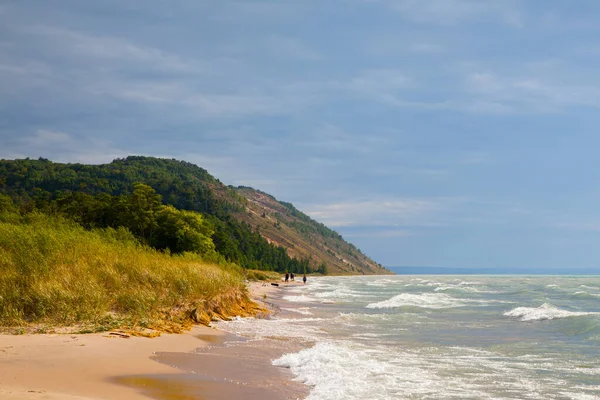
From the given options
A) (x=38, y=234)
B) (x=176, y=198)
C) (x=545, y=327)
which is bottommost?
(x=545, y=327)

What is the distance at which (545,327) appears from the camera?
26.9 metres

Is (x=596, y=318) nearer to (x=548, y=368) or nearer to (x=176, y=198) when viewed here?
(x=548, y=368)

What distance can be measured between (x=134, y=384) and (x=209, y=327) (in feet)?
34.5

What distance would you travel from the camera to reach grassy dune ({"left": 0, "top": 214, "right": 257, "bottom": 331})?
16703mm

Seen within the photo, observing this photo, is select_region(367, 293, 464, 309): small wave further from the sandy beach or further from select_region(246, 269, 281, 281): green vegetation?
Answer: select_region(246, 269, 281, 281): green vegetation

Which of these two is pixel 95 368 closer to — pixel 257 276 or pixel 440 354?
pixel 440 354

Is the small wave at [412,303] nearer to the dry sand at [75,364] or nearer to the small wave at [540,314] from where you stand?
the small wave at [540,314]

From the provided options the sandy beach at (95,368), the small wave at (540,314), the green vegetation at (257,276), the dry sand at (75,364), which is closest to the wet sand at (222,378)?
the sandy beach at (95,368)

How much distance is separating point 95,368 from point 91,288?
705cm

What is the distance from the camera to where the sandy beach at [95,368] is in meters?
9.62

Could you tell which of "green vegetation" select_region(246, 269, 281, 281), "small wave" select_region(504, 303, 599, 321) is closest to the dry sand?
"small wave" select_region(504, 303, 599, 321)

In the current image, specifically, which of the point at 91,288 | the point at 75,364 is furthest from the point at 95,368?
the point at 91,288

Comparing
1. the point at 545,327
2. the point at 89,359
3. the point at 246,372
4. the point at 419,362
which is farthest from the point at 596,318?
the point at 89,359

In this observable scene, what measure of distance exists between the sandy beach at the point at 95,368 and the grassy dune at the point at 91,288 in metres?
1.89
